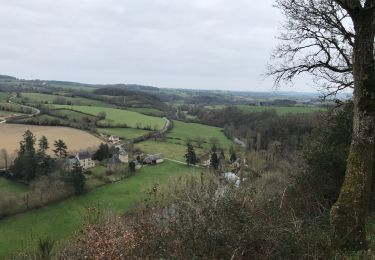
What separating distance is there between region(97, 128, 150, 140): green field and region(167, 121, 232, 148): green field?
5.95m

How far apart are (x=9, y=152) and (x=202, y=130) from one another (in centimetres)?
4226

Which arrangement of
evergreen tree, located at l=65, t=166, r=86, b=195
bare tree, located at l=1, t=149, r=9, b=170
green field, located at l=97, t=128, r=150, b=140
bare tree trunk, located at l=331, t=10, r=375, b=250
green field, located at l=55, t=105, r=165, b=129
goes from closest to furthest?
bare tree trunk, located at l=331, t=10, r=375, b=250 → evergreen tree, located at l=65, t=166, r=86, b=195 → bare tree, located at l=1, t=149, r=9, b=170 → green field, located at l=97, t=128, r=150, b=140 → green field, located at l=55, t=105, r=165, b=129

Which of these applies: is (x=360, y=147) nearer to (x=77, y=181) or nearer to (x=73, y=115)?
(x=77, y=181)

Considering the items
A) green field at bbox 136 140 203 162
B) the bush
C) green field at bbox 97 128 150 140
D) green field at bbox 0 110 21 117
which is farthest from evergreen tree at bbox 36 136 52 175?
the bush

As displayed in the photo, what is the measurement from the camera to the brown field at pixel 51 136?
200ft

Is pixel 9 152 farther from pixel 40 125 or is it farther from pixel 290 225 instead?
pixel 290 225

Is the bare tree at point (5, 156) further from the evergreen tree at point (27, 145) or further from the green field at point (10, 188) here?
the green field at point (10, 188)

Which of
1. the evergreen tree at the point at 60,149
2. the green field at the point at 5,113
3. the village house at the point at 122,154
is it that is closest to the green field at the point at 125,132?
the village house at the point at 122,154

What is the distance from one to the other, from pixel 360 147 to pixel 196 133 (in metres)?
76.2

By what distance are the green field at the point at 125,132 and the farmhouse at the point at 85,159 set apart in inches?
534

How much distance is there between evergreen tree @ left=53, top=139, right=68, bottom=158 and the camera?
60222 mm

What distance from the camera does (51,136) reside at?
66.7 meters

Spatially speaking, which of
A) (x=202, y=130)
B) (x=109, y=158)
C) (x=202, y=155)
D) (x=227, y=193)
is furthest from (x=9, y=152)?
(x=227, y=193)

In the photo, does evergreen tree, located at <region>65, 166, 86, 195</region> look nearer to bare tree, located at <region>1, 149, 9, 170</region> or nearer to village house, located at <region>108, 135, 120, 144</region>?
bare tree, located at <region>1, 149, 9, 170</region>
